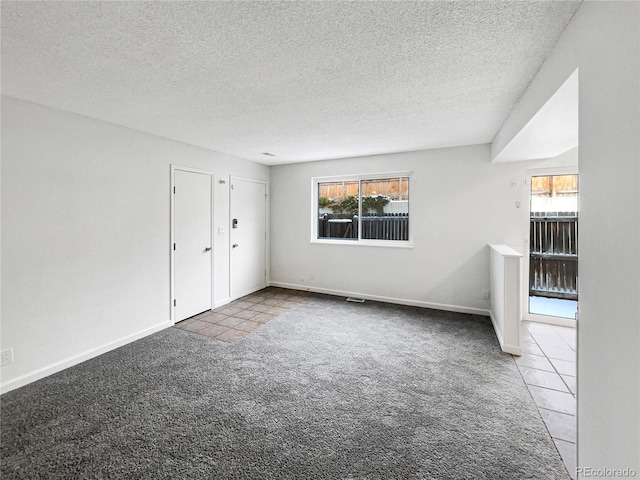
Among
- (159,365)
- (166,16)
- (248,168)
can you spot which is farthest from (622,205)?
(248,168)

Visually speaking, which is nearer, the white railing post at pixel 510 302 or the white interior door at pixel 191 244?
the white railing post at pixel 510 302

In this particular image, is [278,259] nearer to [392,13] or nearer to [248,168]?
[248,168]

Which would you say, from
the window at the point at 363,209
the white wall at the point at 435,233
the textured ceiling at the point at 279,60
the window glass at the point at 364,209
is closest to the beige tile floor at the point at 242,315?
the white wall at the point at 435,233

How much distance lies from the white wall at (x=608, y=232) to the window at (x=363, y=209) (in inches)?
132

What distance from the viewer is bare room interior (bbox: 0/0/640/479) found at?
139 centimetres

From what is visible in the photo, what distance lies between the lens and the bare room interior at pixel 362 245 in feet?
4.57

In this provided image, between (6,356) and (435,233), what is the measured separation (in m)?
4.97

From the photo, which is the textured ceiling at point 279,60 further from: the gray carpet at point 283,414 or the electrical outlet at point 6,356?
the gray carpet at point 283,414

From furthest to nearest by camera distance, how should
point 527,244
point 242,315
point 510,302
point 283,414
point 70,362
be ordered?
point 242,315
point 527,244
point 510,302
point 70,362
point 283,414

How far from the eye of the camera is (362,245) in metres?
5.01

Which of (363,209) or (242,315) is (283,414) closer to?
(242,315)

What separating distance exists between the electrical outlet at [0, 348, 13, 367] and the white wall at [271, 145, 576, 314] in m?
3.93

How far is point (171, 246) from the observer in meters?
3.81

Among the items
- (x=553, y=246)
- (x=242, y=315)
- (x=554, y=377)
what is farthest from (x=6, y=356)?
(x=553, y=246)
